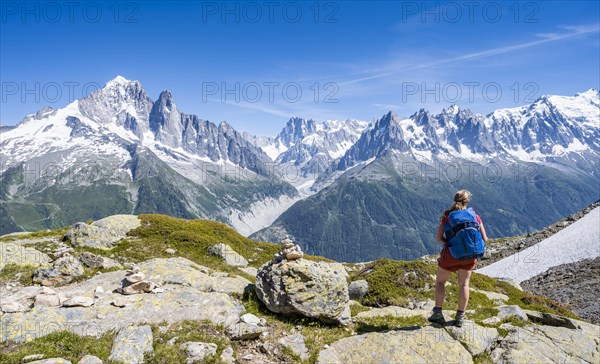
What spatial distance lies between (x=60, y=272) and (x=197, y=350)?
1010 cm

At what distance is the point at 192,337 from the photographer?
10711 millimetres

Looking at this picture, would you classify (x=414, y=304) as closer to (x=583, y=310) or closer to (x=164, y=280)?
(x=164, y=280)

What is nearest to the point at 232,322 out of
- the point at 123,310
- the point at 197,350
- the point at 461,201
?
the point at 197,350

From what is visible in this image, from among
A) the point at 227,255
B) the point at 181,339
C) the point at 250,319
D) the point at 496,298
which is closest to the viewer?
the point at 181,339

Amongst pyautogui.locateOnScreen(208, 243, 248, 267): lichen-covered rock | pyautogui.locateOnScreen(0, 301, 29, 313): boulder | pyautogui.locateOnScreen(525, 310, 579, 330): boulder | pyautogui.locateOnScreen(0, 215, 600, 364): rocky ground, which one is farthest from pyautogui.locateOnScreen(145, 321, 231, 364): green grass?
pyautogui.locateOnScreen(525, 310, 579, 330): boulder

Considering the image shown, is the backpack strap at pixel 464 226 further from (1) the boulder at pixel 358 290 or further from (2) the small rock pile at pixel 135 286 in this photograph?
(2) the small rock pile at pixel 135 286

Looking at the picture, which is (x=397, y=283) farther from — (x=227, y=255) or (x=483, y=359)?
(x=227, y=255)

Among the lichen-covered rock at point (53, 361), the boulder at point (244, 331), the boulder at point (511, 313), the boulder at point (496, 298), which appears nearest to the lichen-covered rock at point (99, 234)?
the lichen-covered rock at point (53, 361)

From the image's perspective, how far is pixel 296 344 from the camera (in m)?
11.4

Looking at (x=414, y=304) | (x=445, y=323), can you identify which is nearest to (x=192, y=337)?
(x=445, y=323)

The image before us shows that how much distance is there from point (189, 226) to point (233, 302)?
18.5m

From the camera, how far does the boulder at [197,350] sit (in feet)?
31.9

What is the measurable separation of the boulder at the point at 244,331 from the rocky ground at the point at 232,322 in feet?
0.14

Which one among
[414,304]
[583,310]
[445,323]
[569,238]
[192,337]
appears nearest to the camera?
[192,337]
